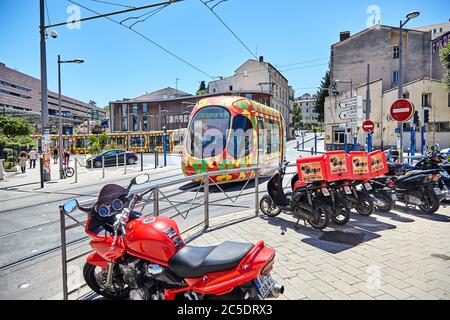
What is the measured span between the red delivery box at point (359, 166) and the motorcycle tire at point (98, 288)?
4.55 meters

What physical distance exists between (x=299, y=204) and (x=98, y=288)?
12.2 feet

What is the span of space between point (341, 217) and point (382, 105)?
3323cm

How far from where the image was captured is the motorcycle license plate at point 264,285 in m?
2.37

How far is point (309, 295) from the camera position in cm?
327

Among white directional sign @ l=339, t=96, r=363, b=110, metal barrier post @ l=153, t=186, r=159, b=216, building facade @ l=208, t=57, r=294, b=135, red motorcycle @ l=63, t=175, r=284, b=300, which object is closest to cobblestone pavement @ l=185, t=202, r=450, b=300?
metal barrier post @ l=153, t=186, r=159, b=216

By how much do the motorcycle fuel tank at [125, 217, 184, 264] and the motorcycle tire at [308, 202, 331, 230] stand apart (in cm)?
348

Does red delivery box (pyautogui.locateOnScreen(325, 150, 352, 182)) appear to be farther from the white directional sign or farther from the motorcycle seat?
the white directional sign

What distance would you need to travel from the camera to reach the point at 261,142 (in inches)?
452

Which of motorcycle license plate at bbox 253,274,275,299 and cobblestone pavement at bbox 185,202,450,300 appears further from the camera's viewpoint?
cobblestone pavement at bbox 185,202,450,300

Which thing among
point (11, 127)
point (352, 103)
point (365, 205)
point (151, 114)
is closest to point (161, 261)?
point (365, 205)

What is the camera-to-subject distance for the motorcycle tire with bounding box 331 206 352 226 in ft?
18.9

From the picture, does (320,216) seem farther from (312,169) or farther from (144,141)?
(144,141)
